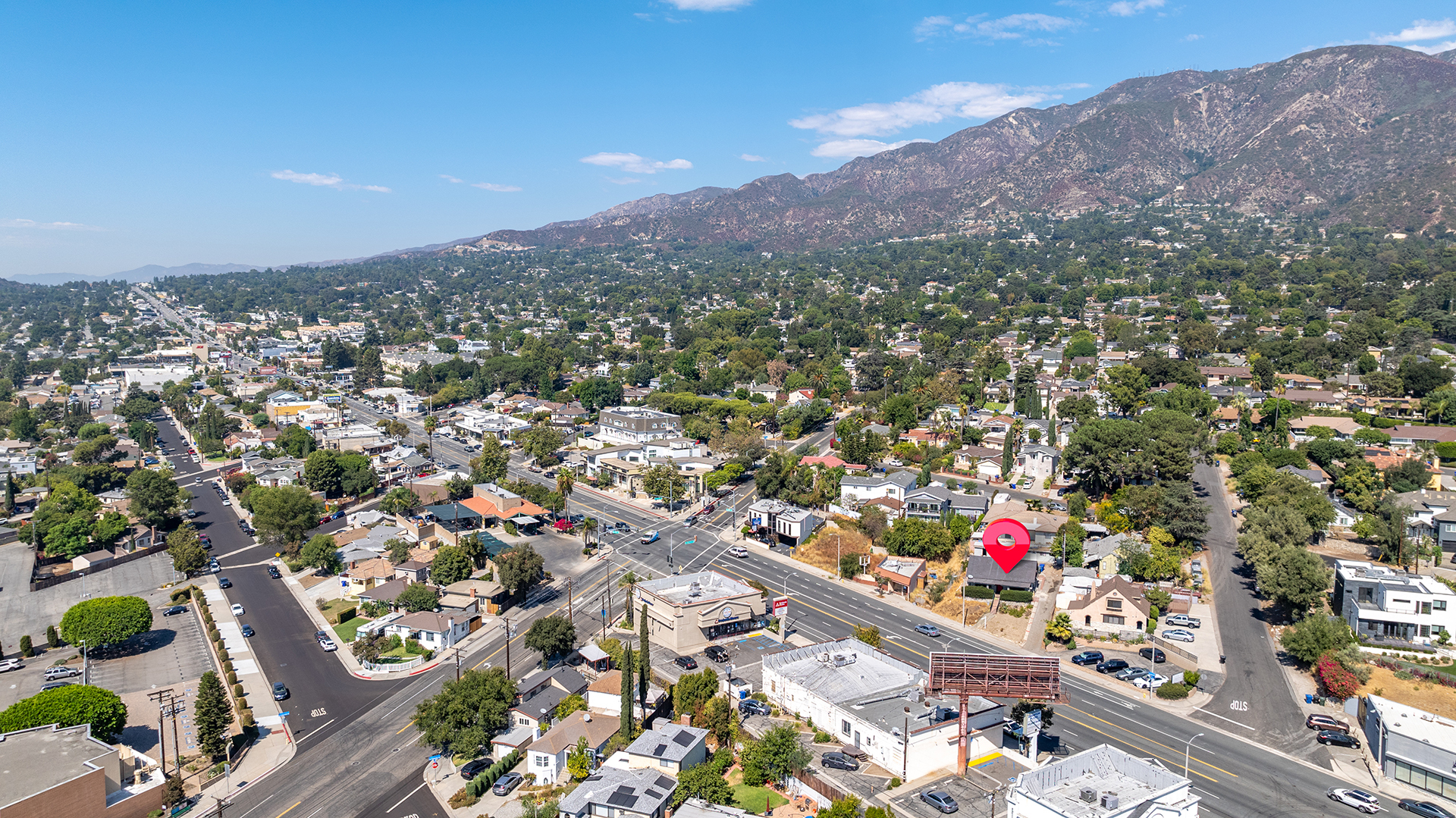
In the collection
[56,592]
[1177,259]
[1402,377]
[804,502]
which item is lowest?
[56,592]

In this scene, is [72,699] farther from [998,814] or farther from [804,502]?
[804,502]

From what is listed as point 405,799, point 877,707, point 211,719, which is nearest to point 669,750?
point 877,707

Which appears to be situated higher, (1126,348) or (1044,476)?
(1126,348)

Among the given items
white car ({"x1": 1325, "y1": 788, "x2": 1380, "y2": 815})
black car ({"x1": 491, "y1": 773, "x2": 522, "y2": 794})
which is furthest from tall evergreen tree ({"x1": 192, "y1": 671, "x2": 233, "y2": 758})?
white car ({"x1": 1325, "y1": 788, "x2": 1380, "y2": 815})

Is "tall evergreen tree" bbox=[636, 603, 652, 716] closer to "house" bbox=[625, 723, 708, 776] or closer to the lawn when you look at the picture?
"house" bbox=[625, 723, 708, 776]

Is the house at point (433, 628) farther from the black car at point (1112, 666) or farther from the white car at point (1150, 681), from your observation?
the white car at point (1150, 681)

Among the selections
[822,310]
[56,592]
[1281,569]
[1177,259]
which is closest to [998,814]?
[1281,569]
